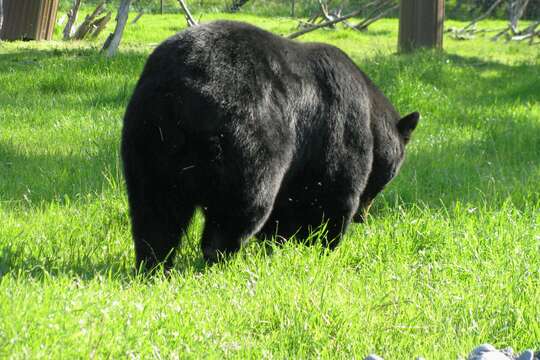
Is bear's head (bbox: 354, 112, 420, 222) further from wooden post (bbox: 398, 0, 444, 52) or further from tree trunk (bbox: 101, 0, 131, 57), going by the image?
wooden post (bbox: 398, 0, 444, 52)

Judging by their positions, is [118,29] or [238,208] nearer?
[238,208]

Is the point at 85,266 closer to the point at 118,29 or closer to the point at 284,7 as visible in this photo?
the point at 118,29

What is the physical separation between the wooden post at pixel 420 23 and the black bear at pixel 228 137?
31.1 feet

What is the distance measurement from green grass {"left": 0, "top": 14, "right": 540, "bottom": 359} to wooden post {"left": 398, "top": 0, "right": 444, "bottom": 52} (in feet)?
17.3

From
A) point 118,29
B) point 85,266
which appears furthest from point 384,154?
point 118,29

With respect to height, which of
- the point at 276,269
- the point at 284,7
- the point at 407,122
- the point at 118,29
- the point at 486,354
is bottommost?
the point at 284,7

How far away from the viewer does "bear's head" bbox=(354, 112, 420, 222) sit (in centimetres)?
627

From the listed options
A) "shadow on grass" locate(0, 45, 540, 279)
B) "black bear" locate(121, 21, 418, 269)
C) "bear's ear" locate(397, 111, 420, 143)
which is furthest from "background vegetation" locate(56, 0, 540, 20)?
"black bear" locate(121, 21, 418, 269)

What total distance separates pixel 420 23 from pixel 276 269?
10781mm

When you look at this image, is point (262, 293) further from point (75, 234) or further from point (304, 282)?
point (75, 234)

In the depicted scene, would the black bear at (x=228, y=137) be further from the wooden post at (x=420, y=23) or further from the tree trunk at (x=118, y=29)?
the wooden post at (x=420, y=23)

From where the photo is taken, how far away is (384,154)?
20.7 ft

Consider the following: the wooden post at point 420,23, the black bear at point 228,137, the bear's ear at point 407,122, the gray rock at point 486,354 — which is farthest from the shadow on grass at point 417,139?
the gray rock at point 486,354

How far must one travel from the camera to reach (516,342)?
13.5ft
